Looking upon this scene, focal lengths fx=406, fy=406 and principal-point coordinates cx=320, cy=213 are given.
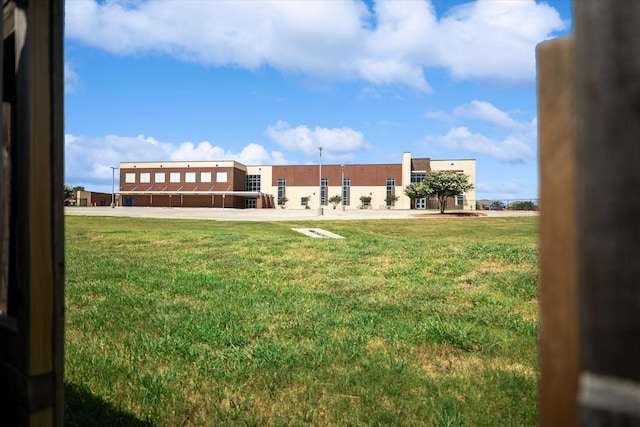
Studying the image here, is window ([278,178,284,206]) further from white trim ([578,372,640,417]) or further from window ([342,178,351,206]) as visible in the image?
white trim ([578,372,640,417])

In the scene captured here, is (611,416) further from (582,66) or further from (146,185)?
(146,185)

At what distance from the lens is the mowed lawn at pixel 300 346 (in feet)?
9.86

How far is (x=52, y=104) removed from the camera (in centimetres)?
168

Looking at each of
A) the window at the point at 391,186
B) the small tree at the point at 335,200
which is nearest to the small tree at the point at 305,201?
the small tree at the point at 335,200

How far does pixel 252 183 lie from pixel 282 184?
7.83m

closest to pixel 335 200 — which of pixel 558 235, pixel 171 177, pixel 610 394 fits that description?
pixel 171 177

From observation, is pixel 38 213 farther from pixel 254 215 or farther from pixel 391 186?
pixel 391 186

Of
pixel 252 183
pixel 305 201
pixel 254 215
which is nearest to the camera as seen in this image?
pixel 254 215

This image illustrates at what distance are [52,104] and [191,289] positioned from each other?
5.46 meters

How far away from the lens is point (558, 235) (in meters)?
0.94

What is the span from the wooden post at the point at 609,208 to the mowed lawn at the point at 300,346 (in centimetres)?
231

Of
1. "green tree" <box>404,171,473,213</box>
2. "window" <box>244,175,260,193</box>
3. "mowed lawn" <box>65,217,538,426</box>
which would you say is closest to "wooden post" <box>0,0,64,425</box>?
"mowed lawn" <box>65,217,538,426</box>

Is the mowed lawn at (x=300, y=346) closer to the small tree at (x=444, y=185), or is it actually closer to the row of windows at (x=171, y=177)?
the small tree at (x=444, y=185)

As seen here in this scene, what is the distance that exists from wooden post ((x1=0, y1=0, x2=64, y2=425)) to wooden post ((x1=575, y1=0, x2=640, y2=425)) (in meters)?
1.85
